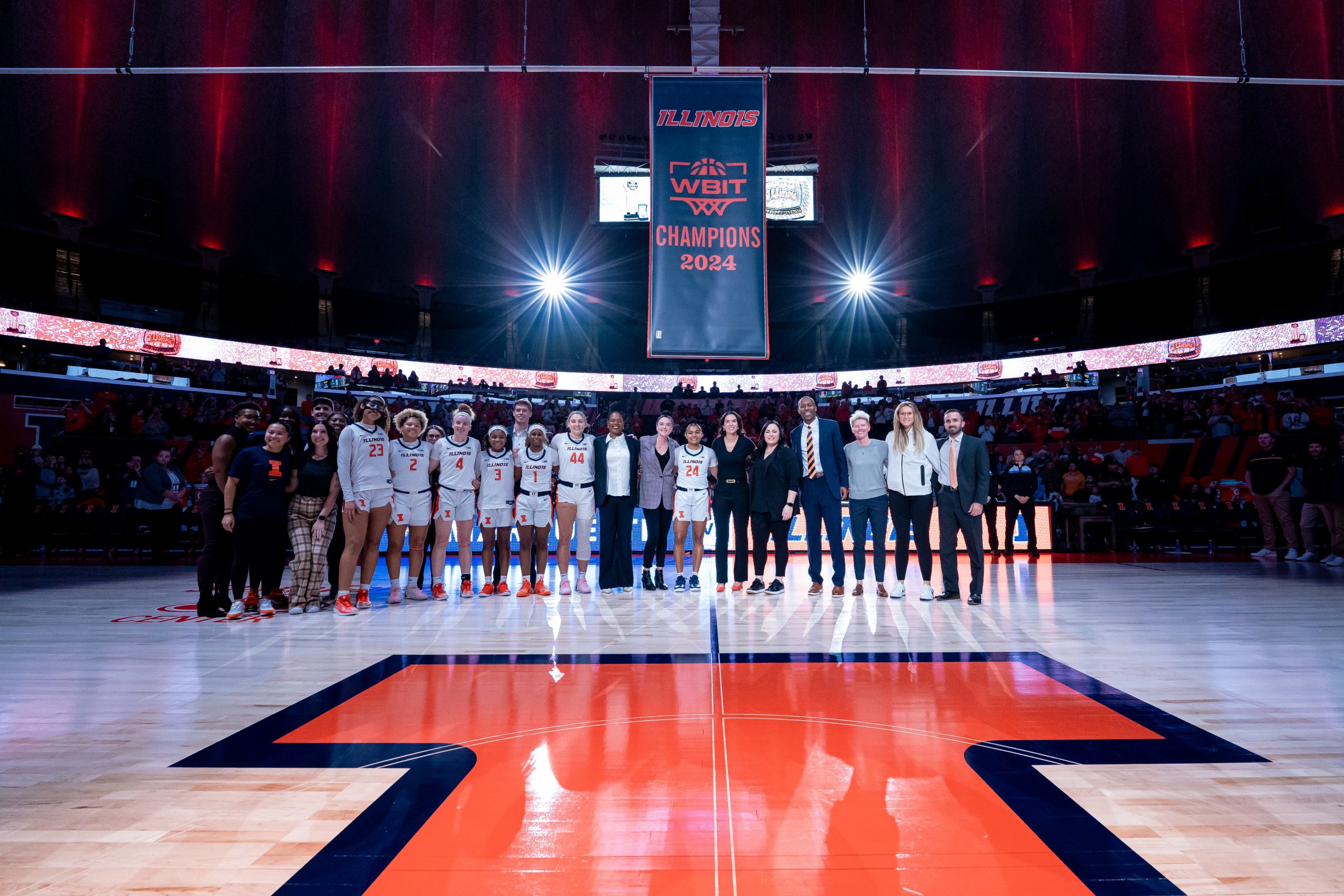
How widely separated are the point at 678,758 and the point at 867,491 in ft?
14.5

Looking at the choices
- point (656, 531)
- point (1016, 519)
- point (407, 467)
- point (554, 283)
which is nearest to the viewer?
point (407, 467)

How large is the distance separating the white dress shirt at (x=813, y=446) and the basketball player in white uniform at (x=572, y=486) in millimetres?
2106

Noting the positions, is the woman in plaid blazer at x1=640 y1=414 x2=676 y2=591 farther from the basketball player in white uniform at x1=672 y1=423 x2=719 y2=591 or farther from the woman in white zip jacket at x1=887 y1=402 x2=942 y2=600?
the woman in white zip jacket at x1=887 y1=402 x2=942 y2=600

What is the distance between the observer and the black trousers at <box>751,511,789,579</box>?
22.1ft

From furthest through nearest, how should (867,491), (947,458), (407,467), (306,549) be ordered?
1. (867,491)
2. (947,458)
3. (407,467)
4. (306,549)

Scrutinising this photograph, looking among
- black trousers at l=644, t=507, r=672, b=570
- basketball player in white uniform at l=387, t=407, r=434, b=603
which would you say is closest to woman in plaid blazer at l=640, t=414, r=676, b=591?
black trousers at l=644, t=507, r=672, b=570

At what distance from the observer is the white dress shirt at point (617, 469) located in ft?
21.9

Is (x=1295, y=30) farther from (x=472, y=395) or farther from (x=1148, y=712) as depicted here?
(x=472, y=395)

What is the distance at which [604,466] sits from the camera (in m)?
6.64

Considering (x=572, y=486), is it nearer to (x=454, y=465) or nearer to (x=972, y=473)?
(x=454, y=465)

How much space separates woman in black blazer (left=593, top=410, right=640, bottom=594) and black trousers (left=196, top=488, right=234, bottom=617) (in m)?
3.22

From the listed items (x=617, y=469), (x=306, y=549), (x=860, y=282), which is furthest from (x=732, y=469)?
(x=860, y=282)

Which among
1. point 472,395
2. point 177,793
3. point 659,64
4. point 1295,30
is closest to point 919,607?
point 177,793

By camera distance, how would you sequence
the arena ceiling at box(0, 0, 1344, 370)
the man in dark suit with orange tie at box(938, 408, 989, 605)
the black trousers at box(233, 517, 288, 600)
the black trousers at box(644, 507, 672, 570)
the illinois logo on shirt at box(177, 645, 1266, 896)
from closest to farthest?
the illinois logo on shirt at box(177, 645, 1266, 896)
the black trousers at box(233, 517, 288, 600)
the man in dark suit with orange tie at box(938, 408, 989, 605)
the black trousers at box(644, 507, 672, 570)
the arena ceiling at box(0, 0, 1344, 370)
